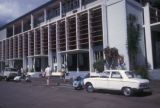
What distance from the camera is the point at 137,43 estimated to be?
88.1ft

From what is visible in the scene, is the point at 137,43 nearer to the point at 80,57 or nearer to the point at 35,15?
the point at 80,57

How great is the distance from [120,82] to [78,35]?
1763cm

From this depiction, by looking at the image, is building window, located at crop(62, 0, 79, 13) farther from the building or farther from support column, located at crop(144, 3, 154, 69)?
support column, located at crop(144, 3, 154, 69)

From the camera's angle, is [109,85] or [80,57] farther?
[80,57]

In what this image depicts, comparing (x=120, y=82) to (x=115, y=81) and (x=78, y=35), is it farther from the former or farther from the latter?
(x=78, y=35)

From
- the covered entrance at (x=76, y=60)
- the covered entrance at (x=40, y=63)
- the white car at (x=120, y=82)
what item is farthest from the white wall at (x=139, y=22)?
the covered entrance at (x=40, y=63)

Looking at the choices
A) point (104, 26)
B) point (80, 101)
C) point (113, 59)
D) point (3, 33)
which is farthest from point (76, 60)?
point (3, 33)

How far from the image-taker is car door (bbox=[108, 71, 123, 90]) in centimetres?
1614

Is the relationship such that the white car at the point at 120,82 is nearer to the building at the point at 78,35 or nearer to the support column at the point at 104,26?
the building at the point at 78,35

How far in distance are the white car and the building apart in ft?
32.6

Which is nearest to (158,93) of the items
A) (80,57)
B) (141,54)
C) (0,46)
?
(141,54)

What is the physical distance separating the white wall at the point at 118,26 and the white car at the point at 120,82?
32.5ft

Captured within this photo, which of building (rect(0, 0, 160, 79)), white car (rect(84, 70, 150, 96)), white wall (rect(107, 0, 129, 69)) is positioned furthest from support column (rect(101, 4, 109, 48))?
white car (rect(84, 70, 150, 96))

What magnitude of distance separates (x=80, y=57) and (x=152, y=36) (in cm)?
1039
